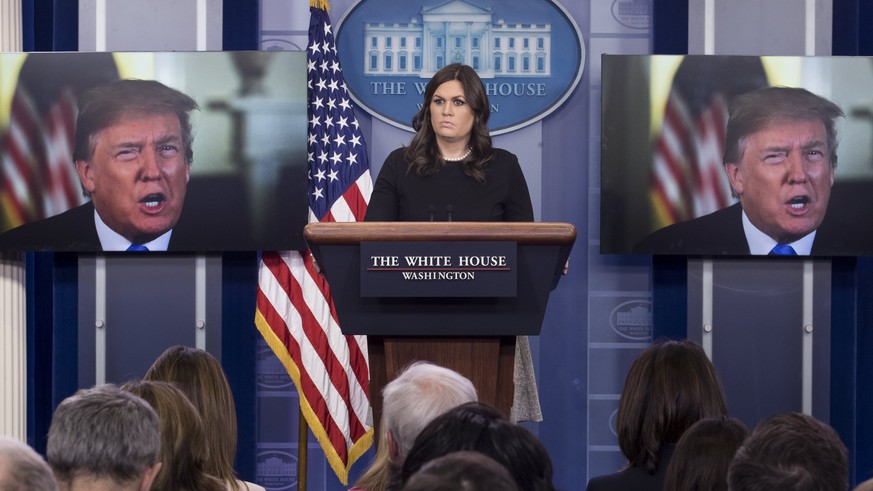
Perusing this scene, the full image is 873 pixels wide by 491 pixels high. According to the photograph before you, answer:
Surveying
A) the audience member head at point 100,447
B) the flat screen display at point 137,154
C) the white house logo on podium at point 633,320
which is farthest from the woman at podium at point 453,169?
the white house logo on podium at point 633,320

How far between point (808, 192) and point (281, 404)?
272 cm

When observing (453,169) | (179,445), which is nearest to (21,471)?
(179,445)

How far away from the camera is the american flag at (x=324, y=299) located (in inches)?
198

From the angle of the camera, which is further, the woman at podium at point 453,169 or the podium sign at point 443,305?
the woman at podium at point 453,169

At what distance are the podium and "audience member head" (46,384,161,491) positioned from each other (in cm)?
80

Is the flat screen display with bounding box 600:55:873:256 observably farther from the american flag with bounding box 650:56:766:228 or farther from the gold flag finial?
the gold flag finial

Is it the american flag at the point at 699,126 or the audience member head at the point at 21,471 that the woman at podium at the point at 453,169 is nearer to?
the american flag at the point at 699,126

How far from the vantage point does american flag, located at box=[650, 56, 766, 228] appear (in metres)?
5.07

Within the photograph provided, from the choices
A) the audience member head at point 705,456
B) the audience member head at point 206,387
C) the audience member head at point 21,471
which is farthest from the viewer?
the audience member head at point 206,387

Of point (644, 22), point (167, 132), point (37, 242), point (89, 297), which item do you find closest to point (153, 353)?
point (89, 297)

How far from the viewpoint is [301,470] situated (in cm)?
509

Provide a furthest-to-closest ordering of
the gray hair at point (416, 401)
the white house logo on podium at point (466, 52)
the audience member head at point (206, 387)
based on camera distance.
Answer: the white house logo on podium at point (466, 52) → the audience member head at point (206, 387) → the gray hair at point (416, 401)

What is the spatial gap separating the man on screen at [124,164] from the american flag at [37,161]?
0.04 meters

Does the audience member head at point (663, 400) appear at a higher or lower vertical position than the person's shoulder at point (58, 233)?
lower
